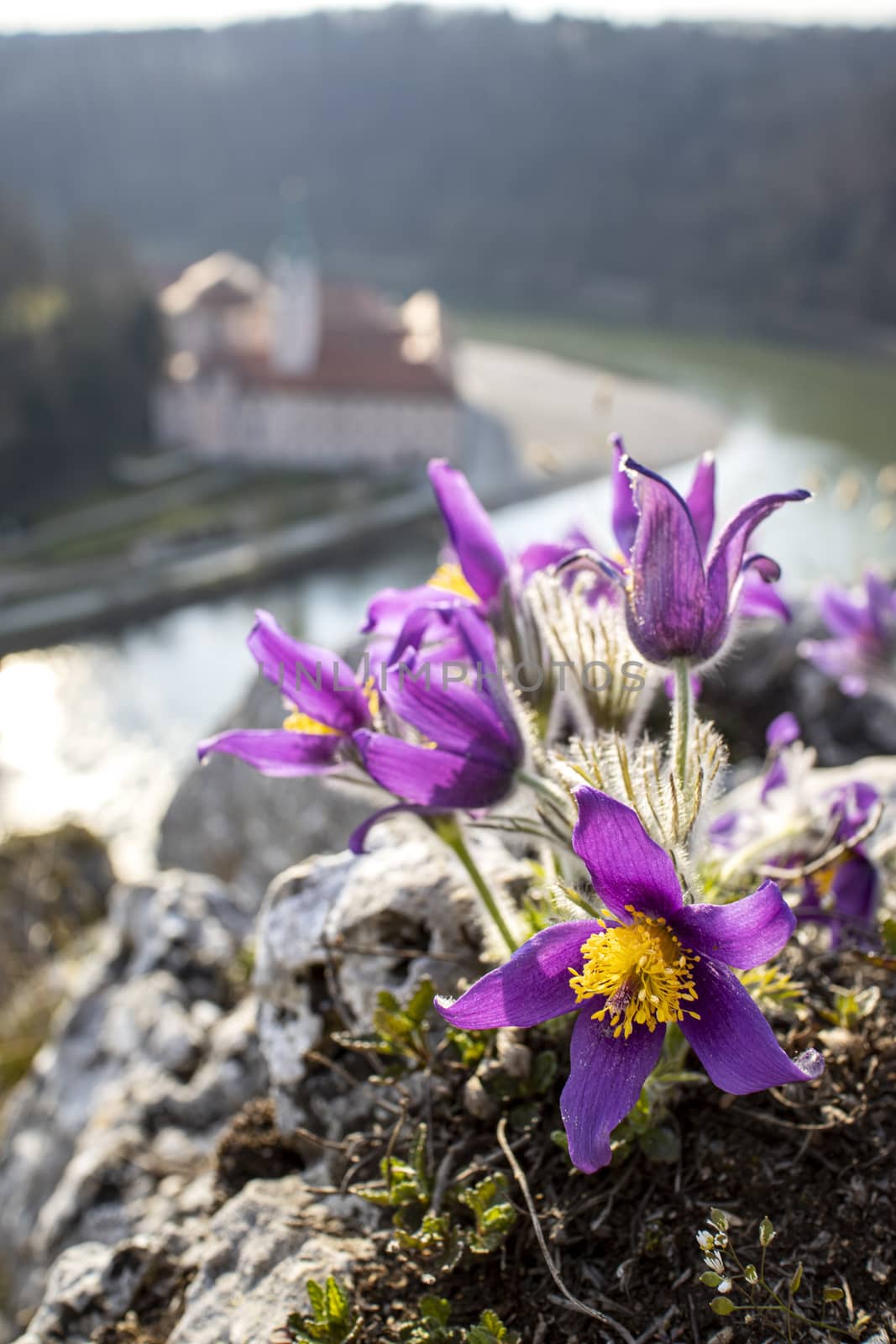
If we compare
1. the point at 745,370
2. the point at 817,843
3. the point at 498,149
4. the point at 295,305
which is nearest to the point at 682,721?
the point at 817,843

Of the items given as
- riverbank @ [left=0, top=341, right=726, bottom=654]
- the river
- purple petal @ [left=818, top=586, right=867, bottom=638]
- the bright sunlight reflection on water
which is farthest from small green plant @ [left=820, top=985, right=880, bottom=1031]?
riverbank @ [left=0, top=341, right=726, bottom=654]

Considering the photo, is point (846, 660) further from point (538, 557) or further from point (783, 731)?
point (538, 557)

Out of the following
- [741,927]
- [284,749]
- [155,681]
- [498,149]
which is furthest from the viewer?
[498,149]

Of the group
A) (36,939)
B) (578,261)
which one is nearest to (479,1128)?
(36,939)

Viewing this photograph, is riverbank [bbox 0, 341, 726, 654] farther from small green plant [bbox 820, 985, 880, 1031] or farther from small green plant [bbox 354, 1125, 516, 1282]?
small green plant [bbox 354, 1125, 516, 1282]

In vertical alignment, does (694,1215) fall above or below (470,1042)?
below

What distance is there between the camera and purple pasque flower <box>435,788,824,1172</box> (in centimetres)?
161

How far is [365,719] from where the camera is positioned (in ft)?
7.27

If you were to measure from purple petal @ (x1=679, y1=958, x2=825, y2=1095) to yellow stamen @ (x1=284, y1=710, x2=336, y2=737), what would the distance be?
832 millimetres

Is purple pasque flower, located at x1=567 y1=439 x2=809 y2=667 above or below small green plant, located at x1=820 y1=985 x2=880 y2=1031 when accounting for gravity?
above

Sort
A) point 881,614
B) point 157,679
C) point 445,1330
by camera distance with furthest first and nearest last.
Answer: point 157,679
point 881,614
point 445,1330

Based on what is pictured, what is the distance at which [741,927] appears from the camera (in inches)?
63.5

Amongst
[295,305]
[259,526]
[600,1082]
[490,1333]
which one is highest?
[600,1082]

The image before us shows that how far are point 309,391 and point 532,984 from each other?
45600 mm
